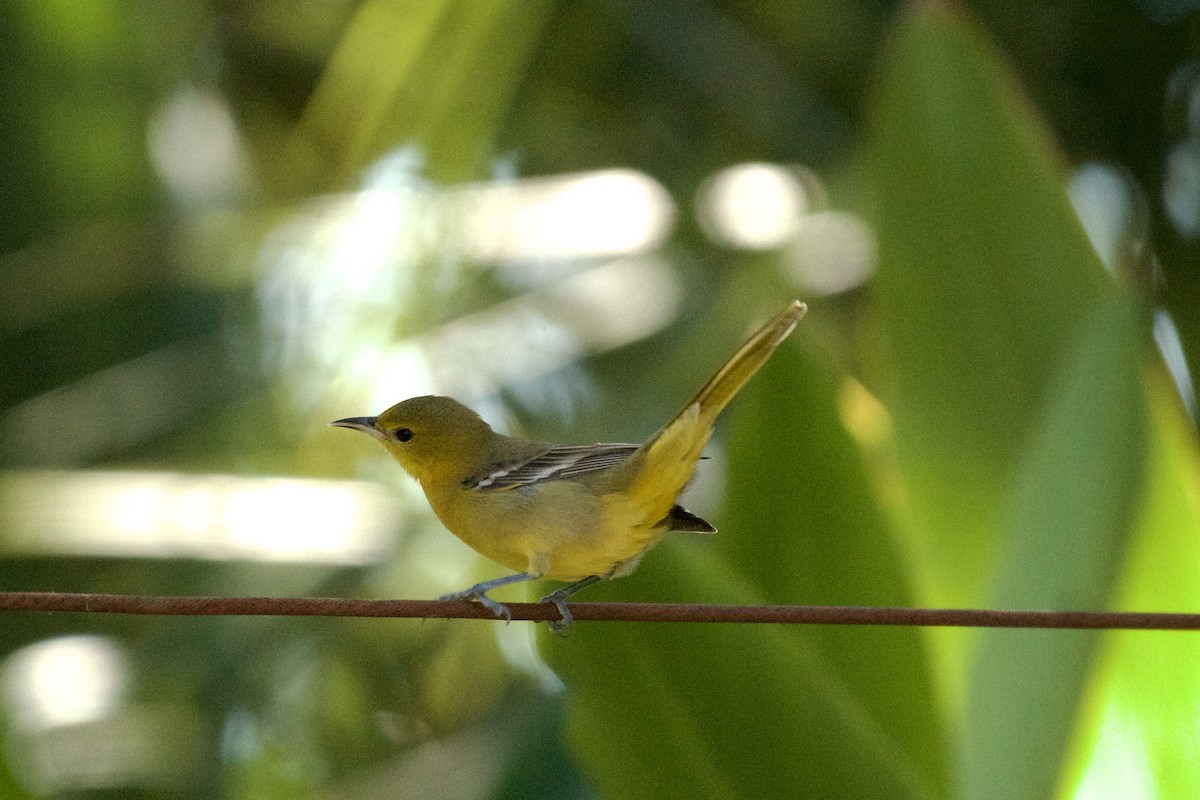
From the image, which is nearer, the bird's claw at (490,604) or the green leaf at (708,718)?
the bird's claw at (490,604)

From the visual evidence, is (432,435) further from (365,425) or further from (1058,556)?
(1058,556)

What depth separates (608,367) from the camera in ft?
22.9

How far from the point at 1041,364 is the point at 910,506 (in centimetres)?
A: 55

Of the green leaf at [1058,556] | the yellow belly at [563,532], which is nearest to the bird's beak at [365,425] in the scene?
the yellow belly at [563,532]

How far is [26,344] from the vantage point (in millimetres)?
5676

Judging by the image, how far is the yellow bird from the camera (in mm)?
2814

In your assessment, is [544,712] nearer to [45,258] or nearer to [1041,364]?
[1041,364]

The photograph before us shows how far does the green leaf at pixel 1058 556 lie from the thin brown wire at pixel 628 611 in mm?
977

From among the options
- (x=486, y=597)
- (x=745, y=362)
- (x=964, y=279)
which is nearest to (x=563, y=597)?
(x=486, y=597)

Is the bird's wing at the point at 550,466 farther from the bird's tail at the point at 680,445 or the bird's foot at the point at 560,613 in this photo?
the bird's foot at the point at 560,613

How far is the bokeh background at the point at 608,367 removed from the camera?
2.99m

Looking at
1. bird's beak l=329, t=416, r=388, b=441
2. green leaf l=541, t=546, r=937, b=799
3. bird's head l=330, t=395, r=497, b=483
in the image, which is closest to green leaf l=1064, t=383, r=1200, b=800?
green leaf l=541, t=546, r=937, b=799

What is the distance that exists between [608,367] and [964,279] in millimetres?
3506

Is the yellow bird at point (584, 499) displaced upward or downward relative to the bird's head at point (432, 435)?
downward
